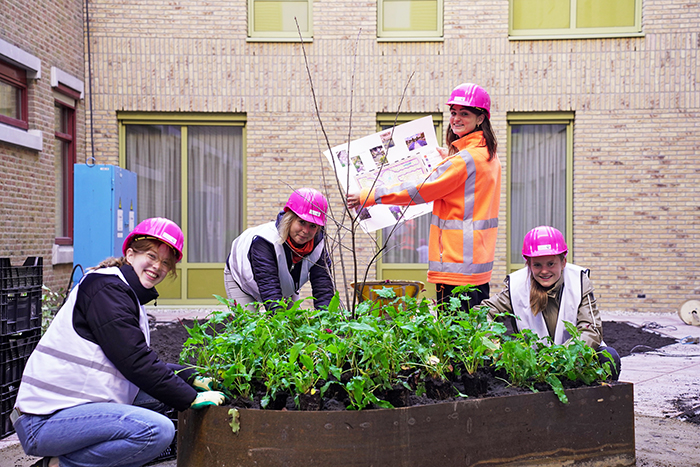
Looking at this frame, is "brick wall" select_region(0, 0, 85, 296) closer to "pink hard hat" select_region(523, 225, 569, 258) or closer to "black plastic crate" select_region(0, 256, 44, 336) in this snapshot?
"black plastic crate" select_region(0, 256, 44, 336)

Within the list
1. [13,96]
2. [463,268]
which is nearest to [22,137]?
[13,96]

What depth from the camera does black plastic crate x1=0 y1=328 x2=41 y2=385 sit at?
4.01 m


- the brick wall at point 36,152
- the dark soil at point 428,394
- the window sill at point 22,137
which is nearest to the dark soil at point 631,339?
the dark soil at point 428,394

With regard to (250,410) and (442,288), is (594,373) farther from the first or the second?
(250,410)

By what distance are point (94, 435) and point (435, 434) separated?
144 centimetres

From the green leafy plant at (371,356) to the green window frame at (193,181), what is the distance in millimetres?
8054

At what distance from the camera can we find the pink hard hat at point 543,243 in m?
3.52

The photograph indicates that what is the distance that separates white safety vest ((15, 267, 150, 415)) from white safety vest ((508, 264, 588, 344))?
2.21m

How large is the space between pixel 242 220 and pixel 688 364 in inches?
289

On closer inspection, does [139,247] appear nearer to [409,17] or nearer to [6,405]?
[6,405]

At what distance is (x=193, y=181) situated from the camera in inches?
440

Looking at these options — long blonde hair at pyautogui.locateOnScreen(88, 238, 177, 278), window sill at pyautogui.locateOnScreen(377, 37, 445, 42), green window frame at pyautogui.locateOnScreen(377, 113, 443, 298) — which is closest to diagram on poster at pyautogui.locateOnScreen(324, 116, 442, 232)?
long blonde hair at pyautogui.locateOnScreen(88, 238, 177, 278)

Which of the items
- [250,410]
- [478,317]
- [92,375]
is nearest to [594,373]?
[478,317]

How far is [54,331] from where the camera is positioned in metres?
2.73
